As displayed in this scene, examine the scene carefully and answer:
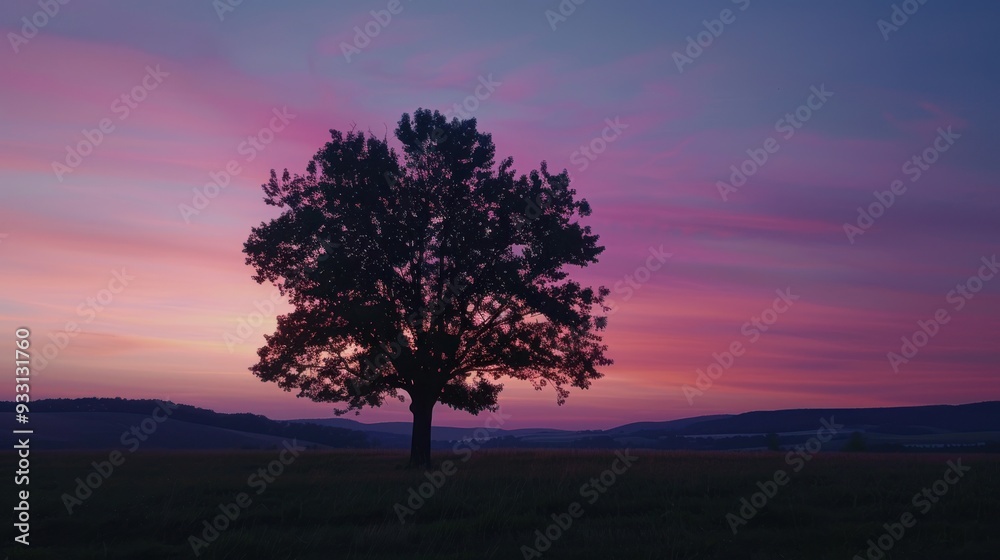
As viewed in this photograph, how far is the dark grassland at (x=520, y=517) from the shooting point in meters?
15.7

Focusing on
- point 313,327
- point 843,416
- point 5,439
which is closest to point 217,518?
point 313,327

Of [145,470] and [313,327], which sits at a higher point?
[313,327]

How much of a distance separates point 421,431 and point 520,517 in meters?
16.6

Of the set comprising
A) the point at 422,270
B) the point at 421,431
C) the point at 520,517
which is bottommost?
the point at 520,517

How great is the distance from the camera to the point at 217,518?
60.3ft

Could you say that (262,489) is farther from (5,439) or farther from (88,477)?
(5,439)

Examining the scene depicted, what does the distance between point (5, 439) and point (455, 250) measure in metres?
57.5

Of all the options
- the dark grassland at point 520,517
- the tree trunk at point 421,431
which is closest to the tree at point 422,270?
the tree trunk at point 421,431

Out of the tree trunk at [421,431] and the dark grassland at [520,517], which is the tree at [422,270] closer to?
the tree trunk at [421,431]

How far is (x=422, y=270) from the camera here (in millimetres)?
33875

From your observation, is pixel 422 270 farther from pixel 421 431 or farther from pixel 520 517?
pixel 520 517

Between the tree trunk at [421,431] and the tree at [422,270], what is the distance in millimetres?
48

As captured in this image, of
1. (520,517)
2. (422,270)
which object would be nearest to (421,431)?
(422,270)

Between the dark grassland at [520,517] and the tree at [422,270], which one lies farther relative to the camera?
the tree at [422,270]
